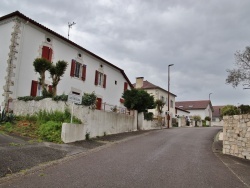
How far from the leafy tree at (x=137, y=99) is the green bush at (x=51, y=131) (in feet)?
35.3

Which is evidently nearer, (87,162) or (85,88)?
(87,162)

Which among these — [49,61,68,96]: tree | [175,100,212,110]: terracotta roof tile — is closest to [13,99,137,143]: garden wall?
[49,61,68,96]: tree

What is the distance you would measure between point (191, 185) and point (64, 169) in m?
3.94

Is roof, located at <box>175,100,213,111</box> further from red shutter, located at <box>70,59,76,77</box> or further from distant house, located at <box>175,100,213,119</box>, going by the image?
red shutter, located at <box>70,59,76,77</box>

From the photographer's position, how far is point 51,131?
13766mm

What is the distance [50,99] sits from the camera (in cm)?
1641

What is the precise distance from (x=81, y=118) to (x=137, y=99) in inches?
361

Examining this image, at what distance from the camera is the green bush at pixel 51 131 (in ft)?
44.0

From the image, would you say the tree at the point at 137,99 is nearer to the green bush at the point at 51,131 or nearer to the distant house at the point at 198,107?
the green bush at the point at 51,131

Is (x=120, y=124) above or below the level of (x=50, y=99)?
below

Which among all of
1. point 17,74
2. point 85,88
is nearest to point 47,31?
point 17,74

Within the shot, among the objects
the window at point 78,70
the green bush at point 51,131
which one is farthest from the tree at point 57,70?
the window at point 78,70

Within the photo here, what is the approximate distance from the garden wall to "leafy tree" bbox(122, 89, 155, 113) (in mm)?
3858

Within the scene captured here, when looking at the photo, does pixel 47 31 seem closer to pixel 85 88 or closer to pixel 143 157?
pixel 85 88
